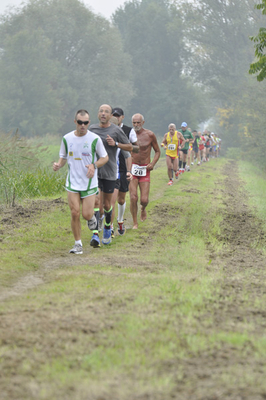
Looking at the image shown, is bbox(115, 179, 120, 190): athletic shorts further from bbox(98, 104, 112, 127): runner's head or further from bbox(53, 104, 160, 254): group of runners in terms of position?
bbox(98, 104, 112, 127): runner's head

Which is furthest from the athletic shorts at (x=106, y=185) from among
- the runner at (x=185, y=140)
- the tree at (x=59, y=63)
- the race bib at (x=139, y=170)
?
the tree at (x=59, y=63)

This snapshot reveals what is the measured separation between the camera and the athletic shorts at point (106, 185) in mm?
9633

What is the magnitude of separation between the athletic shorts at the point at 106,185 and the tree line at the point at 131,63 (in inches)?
1390

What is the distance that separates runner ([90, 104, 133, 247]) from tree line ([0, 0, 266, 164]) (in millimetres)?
35169

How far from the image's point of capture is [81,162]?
27.8 feet

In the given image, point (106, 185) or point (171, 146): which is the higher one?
point (171, 146)

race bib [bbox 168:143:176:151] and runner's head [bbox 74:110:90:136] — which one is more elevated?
runner's head [bbox 74:110:90:136]

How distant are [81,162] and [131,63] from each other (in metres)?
62.3

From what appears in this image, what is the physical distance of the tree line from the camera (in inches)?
2158

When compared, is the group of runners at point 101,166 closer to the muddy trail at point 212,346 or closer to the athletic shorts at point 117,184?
the athletic shorts at point 117,184

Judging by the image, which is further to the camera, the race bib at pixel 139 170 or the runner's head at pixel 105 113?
the race bib at pixel 139 170

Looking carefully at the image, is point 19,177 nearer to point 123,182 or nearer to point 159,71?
point 123,182

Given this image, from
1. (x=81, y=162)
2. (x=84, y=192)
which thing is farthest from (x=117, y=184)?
(x=81, y=162)

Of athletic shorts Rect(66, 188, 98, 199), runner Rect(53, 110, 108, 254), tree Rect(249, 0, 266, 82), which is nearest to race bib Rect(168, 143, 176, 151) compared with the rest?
tree Rect(249, 0, 266, 82)
